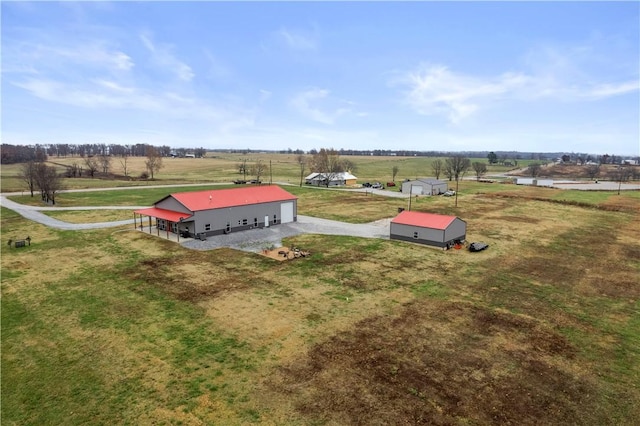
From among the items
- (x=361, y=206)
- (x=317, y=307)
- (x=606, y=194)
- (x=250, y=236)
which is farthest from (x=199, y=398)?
(x=606, y=194)

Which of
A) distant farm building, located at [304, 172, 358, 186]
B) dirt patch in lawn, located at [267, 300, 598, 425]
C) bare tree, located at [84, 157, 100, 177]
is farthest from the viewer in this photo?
bare tree, located at [84, 157, 100, 177]

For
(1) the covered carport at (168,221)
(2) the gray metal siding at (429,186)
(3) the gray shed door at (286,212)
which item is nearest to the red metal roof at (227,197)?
(3) the gray shed door at (286,212)

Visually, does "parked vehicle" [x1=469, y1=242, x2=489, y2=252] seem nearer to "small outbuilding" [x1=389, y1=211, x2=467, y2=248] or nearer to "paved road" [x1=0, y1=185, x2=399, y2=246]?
"small outbuilding" [x1=389, y1=211, x2=467, y2=248]

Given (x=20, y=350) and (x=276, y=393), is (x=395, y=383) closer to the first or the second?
(x=276, y=393)

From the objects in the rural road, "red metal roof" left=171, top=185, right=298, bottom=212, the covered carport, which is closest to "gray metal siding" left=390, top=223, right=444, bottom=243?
the rural road

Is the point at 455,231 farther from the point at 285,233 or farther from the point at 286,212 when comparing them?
the point at 286,212

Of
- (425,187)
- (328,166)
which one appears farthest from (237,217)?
(328,166)

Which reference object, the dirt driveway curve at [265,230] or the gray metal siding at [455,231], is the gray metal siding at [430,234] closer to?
the gray metal siding at [455,231]
